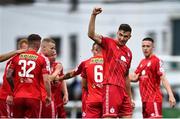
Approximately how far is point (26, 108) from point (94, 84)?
5.24 feet

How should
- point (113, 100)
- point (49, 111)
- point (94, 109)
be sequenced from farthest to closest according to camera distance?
point (49, 111)
point (94, 109)
point (113, 100)

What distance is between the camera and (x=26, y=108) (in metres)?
20.6

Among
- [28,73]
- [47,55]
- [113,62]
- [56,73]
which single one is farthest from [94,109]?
[113,62]

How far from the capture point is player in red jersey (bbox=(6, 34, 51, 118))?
20062 millimetres

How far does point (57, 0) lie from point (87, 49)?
12.9ft

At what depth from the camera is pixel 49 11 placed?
6153 cm

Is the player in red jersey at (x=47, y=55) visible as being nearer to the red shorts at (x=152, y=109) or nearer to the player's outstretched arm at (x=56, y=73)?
the player's outstretched arm at (x=56, y=73)

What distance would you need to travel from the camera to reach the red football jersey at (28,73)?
20062mm

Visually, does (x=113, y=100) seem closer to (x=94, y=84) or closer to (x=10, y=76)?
(x=94, y=84)

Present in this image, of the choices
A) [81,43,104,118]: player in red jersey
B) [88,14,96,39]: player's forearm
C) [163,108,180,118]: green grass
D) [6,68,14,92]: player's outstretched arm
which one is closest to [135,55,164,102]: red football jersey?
[81,43,104,118]: player in red jersey

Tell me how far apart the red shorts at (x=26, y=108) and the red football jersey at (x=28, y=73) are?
10cm

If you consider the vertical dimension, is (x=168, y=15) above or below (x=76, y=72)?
above

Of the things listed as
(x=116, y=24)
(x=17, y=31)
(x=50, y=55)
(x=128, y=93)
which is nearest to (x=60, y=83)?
(x=50, y=55)

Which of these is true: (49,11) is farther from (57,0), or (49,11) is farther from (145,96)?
(145,96)
